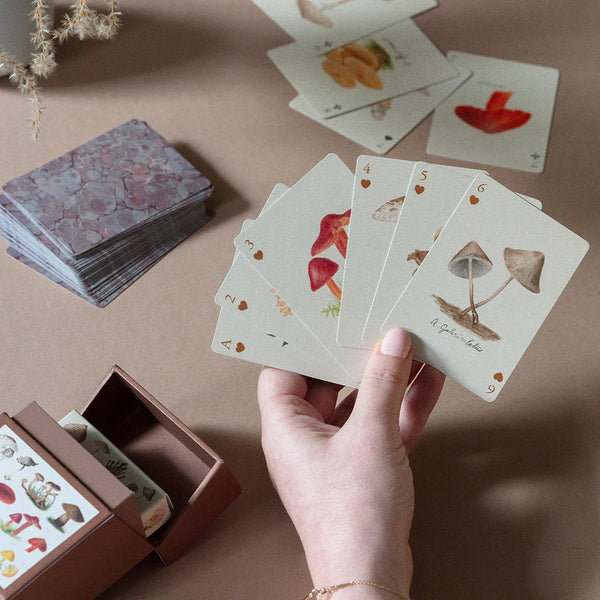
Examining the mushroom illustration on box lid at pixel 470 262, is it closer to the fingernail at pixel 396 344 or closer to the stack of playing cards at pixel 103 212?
Answer: the fingernail at pixel 396 344

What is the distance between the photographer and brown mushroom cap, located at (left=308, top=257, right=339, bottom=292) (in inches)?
37.9

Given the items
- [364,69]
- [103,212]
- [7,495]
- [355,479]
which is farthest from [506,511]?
[364,69]

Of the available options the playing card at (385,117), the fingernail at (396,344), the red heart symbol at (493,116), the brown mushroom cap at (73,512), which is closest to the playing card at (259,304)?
the fingernail at (396,344)

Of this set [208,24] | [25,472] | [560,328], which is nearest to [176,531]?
[25,472]

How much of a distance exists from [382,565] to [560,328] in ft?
1.73

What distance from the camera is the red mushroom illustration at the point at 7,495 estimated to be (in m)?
0.74

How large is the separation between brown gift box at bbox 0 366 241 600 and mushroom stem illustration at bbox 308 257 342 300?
0.26 m

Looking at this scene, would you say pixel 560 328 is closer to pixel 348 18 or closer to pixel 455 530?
pixel 455 530

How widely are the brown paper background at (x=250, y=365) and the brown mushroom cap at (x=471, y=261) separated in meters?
0.22

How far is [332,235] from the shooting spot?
3.23ft

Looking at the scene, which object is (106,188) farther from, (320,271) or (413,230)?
(413,230)

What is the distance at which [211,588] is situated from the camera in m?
0.88

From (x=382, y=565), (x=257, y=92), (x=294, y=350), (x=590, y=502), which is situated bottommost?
(x=590, y=502)

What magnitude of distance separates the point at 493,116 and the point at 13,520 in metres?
1.07
